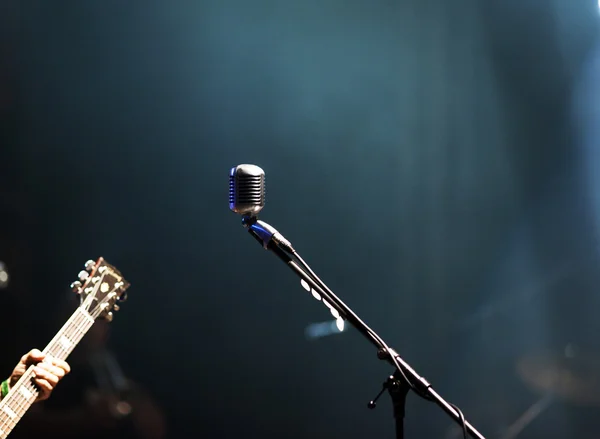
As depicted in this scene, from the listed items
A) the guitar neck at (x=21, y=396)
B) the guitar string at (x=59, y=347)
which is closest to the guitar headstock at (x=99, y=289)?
the guitar string at (x=59, y=347)

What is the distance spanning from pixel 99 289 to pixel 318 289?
0.89m

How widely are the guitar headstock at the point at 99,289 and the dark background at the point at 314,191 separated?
557mm

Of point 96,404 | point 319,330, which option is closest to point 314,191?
point 319,330

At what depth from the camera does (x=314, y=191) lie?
276cm

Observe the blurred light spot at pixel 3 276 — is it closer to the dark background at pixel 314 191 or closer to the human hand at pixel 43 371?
the dark background at pixel 314 191

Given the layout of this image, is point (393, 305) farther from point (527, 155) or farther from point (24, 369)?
point (24, 369)

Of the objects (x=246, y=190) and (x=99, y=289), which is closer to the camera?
(x=246, y=190)

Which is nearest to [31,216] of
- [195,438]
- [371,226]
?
[195,438]

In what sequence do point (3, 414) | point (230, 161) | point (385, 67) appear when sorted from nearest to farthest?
point (3, 414), point (230, 161), point (385, 67)

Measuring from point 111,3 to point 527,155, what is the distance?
2019mm

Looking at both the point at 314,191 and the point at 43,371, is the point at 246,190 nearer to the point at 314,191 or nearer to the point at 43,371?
the point at 43,371

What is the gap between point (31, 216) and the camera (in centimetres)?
245

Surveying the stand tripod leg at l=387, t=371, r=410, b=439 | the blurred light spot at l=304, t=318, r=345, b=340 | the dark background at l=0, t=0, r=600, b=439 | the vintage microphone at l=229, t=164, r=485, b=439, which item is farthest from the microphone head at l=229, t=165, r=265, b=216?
the blurred light spot at l=304, t=318, r=345, b=340

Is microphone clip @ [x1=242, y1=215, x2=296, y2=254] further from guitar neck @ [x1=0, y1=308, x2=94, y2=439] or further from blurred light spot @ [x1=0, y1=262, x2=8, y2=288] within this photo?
blurred light spot @ [x1=0, y1=262, x2=8, y2=288]
